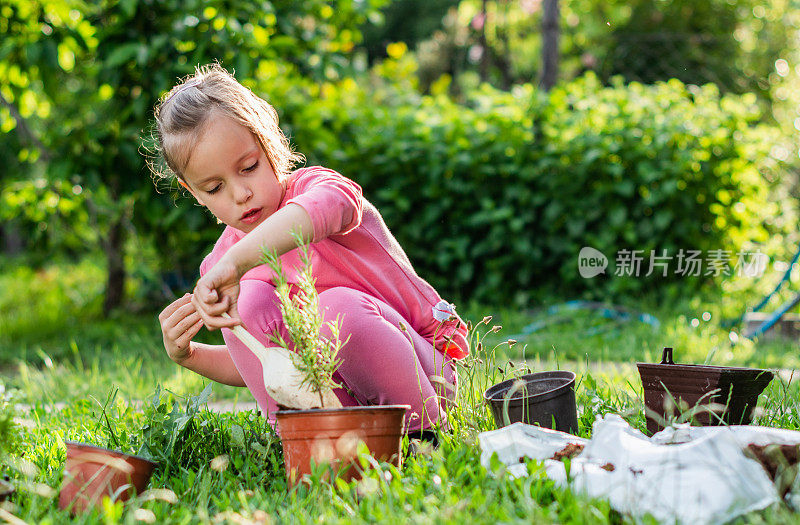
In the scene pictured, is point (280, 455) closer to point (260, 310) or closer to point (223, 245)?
point (260, 310)

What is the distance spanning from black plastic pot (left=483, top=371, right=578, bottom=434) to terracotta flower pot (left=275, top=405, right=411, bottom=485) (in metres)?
0.28

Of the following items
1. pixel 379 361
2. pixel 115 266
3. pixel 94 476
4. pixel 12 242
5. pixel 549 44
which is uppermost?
pixel 549 44

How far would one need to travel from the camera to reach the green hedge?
15.4 ft

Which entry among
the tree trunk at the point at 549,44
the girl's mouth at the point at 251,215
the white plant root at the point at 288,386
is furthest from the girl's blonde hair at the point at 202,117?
the tree trunk at the point at 549,44

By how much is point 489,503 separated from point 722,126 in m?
4.05

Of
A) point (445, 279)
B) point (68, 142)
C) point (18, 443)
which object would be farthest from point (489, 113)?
point (18, 443)

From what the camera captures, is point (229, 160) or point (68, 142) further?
point (68, 142)

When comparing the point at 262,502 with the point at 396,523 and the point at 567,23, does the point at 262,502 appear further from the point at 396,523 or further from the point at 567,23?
the point at 567,23

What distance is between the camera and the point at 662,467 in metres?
1.35

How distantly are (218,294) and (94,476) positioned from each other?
17.2 inches

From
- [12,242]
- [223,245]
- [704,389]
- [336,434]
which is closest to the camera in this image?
[336,434]

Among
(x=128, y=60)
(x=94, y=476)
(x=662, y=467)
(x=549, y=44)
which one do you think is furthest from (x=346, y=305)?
(x=549, y=44)

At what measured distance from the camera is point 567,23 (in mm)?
11547

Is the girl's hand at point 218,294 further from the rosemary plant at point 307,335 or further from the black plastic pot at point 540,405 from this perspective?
the black plastic pot at point 540,405
